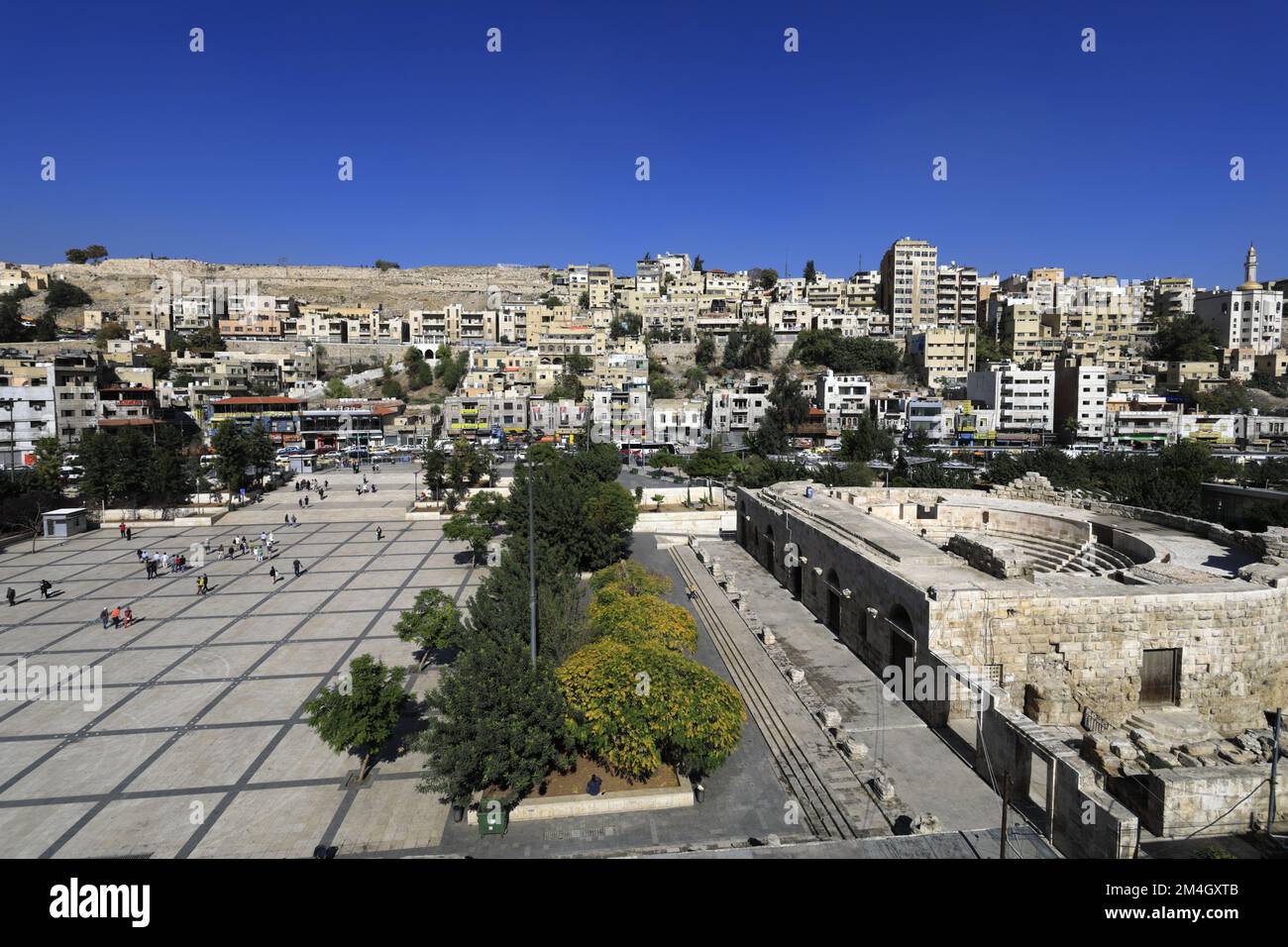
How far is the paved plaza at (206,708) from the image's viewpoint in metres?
10.9

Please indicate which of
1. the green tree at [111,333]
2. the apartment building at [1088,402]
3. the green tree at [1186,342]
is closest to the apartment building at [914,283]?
the green tree at [1186,342]

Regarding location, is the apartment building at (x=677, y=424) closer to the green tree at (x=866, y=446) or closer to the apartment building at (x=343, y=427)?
the green tree at (x=866, y=446)

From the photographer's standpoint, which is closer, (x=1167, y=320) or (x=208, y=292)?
(x=1167, y=320)

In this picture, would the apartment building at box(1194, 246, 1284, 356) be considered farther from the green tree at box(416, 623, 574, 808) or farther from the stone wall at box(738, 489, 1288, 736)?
the green tree at box(416, 623, 574, 808)

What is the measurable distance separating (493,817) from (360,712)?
304 centimetres

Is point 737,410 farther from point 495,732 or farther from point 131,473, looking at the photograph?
point 495,732

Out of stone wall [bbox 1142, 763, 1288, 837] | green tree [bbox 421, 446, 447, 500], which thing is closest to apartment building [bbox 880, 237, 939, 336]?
green tree [bbox 421, 446, 447, 500]

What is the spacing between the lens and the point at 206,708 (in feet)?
49.4

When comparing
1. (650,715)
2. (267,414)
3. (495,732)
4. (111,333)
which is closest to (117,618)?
(495,732)

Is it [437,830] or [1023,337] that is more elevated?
[1023,337]

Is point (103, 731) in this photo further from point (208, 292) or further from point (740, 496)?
point (208, 292)
